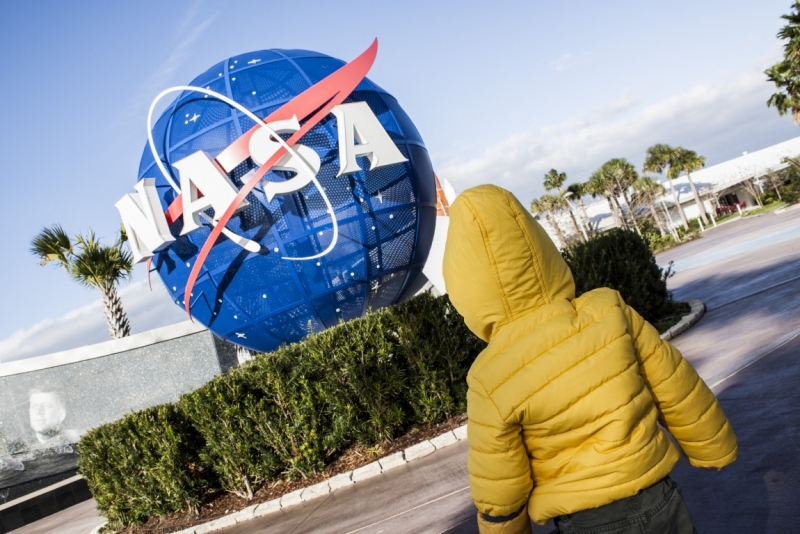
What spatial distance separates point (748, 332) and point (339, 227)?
5422 millimetres

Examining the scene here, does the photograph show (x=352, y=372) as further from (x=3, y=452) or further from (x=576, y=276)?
(x=3, y=452)

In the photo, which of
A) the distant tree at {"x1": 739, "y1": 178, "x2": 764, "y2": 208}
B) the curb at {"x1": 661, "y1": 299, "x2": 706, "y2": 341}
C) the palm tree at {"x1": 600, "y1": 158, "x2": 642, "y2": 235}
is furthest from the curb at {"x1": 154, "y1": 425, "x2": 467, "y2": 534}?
the distant tree at {"x1": 739, "y1": 178, "x2": 764, "y2": 208}

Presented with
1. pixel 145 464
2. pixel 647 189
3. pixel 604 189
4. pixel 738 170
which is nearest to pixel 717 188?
pixel 738 170

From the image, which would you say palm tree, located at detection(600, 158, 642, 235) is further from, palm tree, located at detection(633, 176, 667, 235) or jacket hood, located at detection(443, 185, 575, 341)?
jacket hood, located at detection(443, 185, 575, 341)

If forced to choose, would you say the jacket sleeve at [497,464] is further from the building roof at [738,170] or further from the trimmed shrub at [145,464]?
the building roof at [738,170]

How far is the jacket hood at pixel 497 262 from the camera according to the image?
1909mm

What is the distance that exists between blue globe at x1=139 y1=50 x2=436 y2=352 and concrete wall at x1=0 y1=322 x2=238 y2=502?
537cm

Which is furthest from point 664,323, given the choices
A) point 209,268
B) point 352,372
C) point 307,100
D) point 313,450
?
point 209,268

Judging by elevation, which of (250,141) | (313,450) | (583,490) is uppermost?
(250,141)

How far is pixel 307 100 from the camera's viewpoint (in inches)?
325

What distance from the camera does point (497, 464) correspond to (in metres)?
1.87

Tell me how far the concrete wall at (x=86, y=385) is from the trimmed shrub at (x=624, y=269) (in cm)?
905

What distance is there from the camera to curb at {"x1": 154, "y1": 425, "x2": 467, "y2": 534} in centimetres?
693

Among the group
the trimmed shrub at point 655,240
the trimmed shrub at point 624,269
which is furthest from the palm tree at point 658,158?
the trimmed shrub at point 624,269
